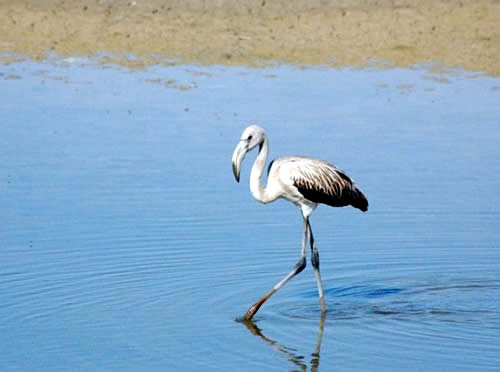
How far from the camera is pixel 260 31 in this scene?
68.5ft

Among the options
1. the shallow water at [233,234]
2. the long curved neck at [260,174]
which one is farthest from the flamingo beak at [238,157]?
the shallow water at [233,234]

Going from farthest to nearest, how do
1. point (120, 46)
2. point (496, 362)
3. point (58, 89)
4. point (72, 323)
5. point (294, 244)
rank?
point (120, 46)
point (58, 89)
point (294, 244)
point (72, 323)
point (496, 362)

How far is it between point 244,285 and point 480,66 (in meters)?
10.5

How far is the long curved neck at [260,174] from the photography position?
848cm

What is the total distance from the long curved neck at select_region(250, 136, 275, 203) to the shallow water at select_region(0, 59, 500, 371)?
69cm

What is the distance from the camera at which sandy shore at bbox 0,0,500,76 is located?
19.3 metres

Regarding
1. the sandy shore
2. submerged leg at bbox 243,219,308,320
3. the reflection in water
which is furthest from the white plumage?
the sandy shore

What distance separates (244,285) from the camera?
886 cm

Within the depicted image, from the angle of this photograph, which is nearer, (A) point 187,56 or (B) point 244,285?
(B) point 244,285

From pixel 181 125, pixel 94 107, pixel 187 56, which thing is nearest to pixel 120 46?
pixel 187 56

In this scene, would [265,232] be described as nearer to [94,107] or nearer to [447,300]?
[447,300]

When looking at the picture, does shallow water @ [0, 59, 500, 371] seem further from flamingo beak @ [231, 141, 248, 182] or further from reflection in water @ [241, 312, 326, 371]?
flamingo beak @ [231, 141, 248, 182]

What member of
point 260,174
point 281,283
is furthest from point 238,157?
point 281,283

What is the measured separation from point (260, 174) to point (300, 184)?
11.2 inches
